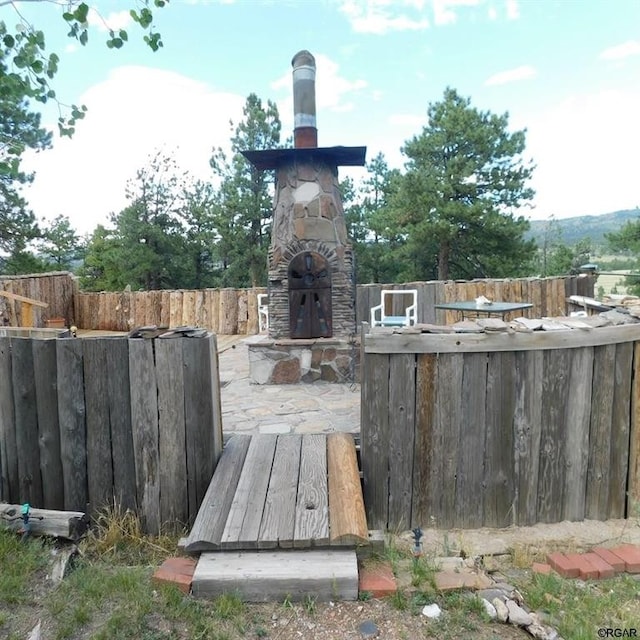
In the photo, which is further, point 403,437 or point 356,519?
point 403,437

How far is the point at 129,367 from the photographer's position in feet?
8.51

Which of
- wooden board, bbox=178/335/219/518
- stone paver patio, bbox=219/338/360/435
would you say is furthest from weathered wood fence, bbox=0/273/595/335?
wooden board, bbox=178/335/219/518

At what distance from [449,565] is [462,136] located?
50.4ft

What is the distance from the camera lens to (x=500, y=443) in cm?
266

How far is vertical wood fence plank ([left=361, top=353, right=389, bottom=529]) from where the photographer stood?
264 cm

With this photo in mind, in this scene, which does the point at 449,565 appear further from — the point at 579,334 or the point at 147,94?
the point at 147,94

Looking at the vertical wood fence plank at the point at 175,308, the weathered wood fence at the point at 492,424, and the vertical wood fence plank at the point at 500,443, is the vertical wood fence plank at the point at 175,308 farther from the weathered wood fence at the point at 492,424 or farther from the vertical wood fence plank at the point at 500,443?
the vertical wood fence plank at the point at 500,443

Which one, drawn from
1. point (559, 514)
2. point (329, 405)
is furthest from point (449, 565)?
point (329, 405)

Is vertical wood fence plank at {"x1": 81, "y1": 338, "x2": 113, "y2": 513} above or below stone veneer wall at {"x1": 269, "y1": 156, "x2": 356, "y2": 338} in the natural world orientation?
below

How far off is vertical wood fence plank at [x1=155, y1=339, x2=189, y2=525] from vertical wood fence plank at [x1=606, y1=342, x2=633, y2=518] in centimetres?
245

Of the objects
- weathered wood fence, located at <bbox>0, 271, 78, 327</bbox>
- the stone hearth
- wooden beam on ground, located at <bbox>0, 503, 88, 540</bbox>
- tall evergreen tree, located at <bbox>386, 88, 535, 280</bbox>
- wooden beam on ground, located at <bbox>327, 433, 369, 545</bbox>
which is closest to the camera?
wooden beam on ground, located at <bbox>327, 433, 369, 545</bbox>

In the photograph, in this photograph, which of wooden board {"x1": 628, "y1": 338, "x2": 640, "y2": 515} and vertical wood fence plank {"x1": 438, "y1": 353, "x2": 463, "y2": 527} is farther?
wooden board {"x1": 628, "y1": 338, "x2": 640, "y2": 515}

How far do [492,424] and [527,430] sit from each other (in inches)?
8.2

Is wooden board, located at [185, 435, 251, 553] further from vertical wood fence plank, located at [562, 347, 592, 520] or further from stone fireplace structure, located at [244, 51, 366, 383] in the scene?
stone fireplace structure, located at [244, 51, 366, 383]
